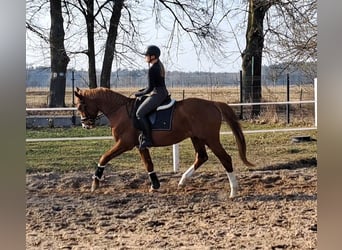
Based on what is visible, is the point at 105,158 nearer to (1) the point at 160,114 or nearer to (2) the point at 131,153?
(2) the point at 131,153

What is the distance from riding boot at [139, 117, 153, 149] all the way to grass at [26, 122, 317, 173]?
0.20 feet

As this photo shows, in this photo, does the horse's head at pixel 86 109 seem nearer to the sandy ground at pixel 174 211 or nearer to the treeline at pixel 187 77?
the treeline at pixel 187 77

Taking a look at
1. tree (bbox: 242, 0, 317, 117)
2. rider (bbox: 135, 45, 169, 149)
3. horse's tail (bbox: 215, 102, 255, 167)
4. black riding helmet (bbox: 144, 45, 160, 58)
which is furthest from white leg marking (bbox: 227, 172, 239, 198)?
black riding helmet (bbox: 144, 45, 160, 58)

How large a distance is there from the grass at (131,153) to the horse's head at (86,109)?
0.05 m

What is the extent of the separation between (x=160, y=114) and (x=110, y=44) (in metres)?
0.56

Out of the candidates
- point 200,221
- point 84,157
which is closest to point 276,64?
point 200,221

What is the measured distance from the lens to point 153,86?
11.0 ft

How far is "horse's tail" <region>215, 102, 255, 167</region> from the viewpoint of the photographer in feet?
11.4

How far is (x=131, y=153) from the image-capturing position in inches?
133

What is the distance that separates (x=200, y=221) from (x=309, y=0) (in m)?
1.66

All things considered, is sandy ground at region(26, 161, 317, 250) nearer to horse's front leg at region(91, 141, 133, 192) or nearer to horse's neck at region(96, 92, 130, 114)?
horse's front leg at region(91, 141, 133, 192)

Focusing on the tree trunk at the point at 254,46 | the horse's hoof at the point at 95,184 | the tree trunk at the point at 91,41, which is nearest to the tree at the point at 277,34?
the tree trunk at the point at 254,46

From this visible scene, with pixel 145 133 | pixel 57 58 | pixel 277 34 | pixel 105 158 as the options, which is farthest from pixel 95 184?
pixel 277 34
